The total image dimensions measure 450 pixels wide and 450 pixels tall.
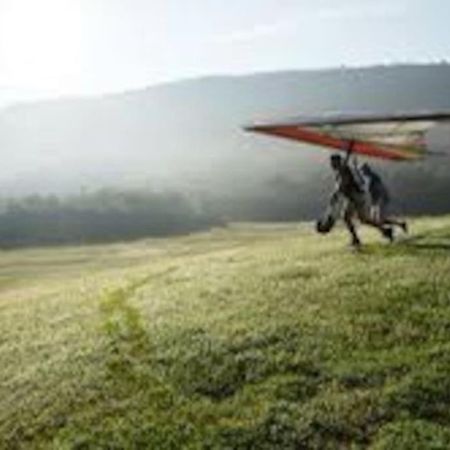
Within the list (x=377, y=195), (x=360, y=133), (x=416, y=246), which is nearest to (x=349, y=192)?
(x=360, y=133)

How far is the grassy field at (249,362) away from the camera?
67.1ft

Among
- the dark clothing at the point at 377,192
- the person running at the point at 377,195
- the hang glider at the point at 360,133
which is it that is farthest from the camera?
the dark clothing at the point at 377,192

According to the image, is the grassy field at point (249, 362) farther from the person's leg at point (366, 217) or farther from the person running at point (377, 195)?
the person running at point (377, 195)

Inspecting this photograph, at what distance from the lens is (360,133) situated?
34.4m

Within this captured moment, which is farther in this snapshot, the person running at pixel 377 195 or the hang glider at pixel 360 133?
the person running at pixel 377 195

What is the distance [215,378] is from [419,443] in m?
5.73

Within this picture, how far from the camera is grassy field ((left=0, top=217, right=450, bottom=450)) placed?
67.1 feet

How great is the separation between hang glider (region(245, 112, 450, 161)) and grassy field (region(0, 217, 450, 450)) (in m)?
3.91

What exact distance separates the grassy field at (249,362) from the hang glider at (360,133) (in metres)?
3.91

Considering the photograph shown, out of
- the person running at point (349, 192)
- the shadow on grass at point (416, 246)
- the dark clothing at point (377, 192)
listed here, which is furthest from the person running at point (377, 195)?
the person running at point (349, 192)

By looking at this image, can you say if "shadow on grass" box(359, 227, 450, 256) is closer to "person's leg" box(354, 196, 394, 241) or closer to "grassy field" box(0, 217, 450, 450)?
"grassy field" box(0, 217, 450, 450)

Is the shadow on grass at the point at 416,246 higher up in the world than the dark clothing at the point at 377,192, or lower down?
lower down

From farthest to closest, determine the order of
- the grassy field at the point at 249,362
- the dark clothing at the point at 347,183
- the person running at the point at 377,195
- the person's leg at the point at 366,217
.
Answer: the person running at the point at 377,195
the person's leg at the point at 366,217
the dark clothing at the point at 347,183
the grassy field at the point at 249,362

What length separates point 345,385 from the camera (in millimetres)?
21875
